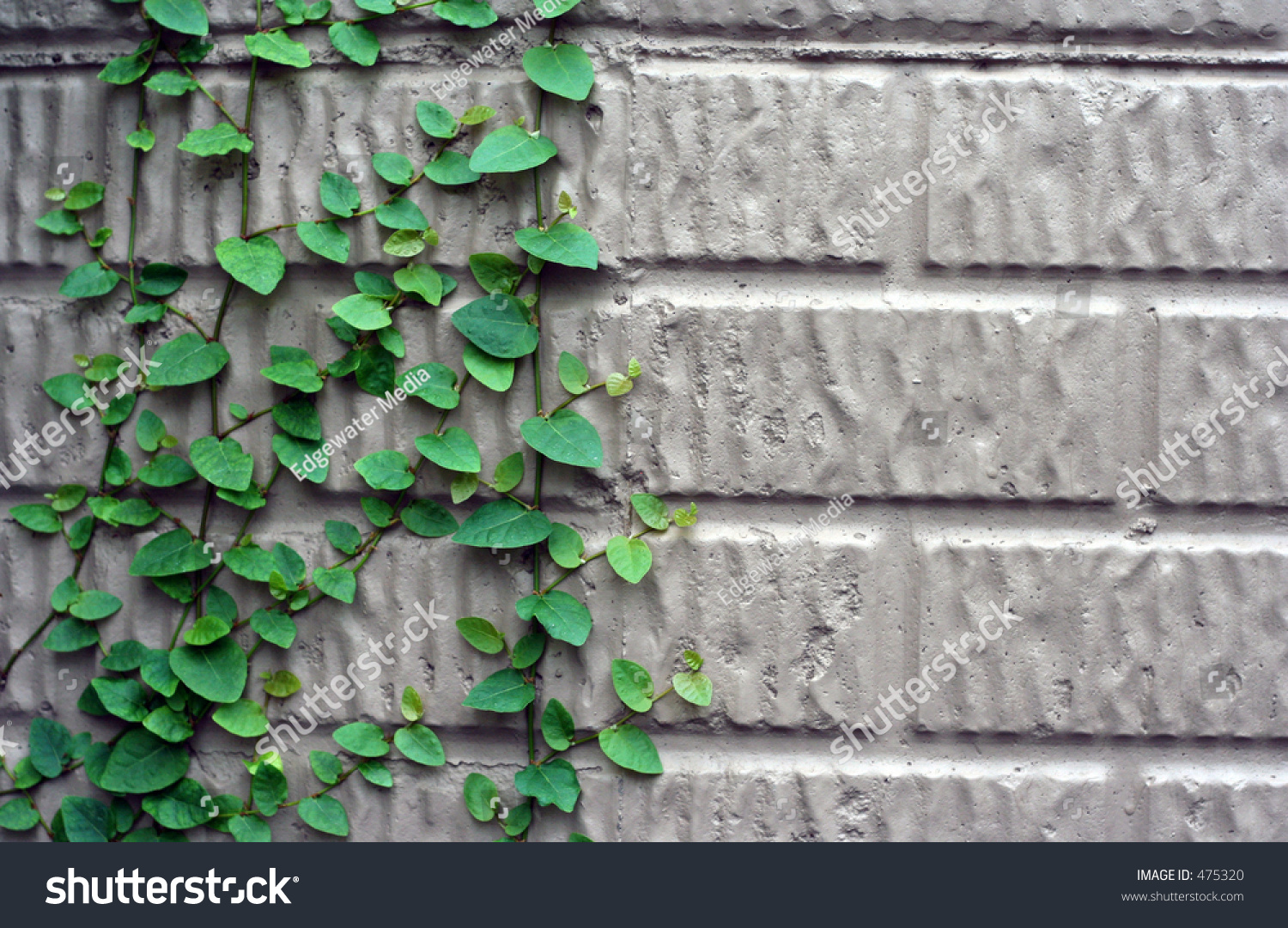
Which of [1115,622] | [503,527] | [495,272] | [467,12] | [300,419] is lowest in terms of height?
[1115,622]

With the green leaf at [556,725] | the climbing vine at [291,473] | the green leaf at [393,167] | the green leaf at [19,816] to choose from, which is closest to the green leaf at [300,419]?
the climbing vine at [291,473]

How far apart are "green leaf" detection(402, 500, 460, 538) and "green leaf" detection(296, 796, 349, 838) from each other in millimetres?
253

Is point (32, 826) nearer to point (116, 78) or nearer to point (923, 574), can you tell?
point (116, 78)

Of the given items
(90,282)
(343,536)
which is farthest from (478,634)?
(90,282)

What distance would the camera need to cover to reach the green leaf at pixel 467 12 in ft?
2.05

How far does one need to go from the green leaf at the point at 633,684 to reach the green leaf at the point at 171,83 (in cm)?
62

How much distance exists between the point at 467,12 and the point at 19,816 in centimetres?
82

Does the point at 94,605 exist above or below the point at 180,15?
below

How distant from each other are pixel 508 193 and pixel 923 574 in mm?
494

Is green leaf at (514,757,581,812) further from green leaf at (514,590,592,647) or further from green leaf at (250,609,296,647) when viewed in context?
green leaf at (250,609,296,647)

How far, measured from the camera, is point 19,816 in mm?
655

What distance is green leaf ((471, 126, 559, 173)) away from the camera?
0.60m

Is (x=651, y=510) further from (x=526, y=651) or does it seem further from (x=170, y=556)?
(x=170, y=556)

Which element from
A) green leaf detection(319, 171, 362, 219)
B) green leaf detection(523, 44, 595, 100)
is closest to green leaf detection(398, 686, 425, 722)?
green leaf detection(319, 171, 362, 219)
